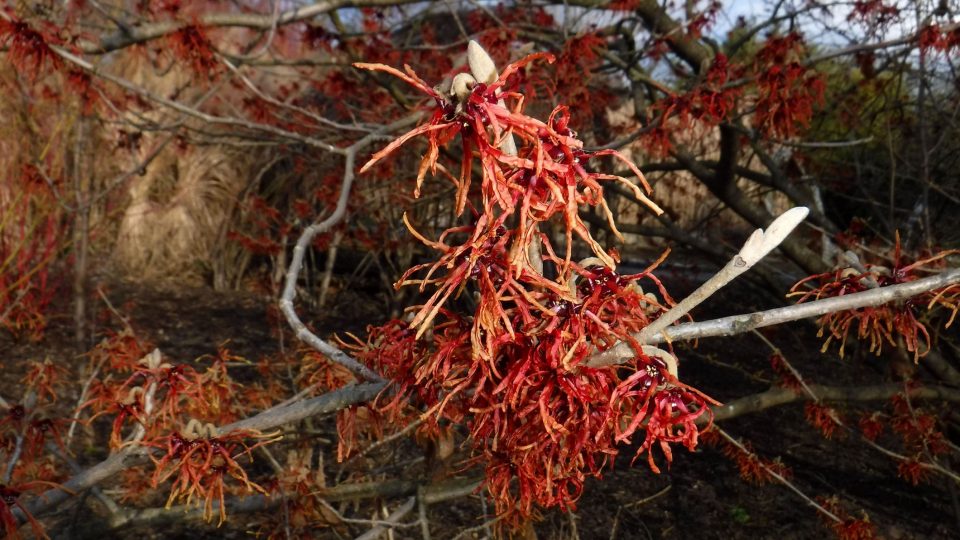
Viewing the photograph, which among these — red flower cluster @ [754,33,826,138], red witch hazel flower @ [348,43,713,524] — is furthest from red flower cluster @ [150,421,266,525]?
red flower cluster @ [754,33,826,138]

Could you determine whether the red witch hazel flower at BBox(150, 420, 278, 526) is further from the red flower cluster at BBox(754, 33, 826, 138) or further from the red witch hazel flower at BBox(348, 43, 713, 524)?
the red flower cluster at BBox(754, 33, 826, 138)

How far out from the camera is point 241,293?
8.84m

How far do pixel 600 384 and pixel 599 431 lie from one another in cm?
7

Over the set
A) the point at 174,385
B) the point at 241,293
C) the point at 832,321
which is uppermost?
the point at 241,293

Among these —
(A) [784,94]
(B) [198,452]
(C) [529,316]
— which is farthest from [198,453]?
(A) [784,94]

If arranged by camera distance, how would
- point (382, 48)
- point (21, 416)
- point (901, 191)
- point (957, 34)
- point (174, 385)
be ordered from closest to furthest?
1. point (174, 385)
2. point (21, 416)
3. point (957, 34)
4. point (382, 48)
5. point (901, 191)

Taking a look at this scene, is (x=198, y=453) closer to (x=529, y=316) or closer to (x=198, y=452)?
(x=198, y=452)

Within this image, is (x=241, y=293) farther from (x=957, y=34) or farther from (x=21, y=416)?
(x=957, y=34)

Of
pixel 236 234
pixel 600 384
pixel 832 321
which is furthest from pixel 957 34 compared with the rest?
pixel 236 234

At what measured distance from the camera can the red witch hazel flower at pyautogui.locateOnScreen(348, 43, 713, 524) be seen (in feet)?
2.48

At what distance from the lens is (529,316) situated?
0.92 meters

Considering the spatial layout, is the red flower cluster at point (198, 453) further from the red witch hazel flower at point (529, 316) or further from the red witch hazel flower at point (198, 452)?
the red witch hazel flower at point (529, 316)

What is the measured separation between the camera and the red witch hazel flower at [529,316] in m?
0.75

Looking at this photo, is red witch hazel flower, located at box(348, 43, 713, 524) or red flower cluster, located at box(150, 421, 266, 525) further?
red flower cluster, located at box(150, 421, 266, 525)
